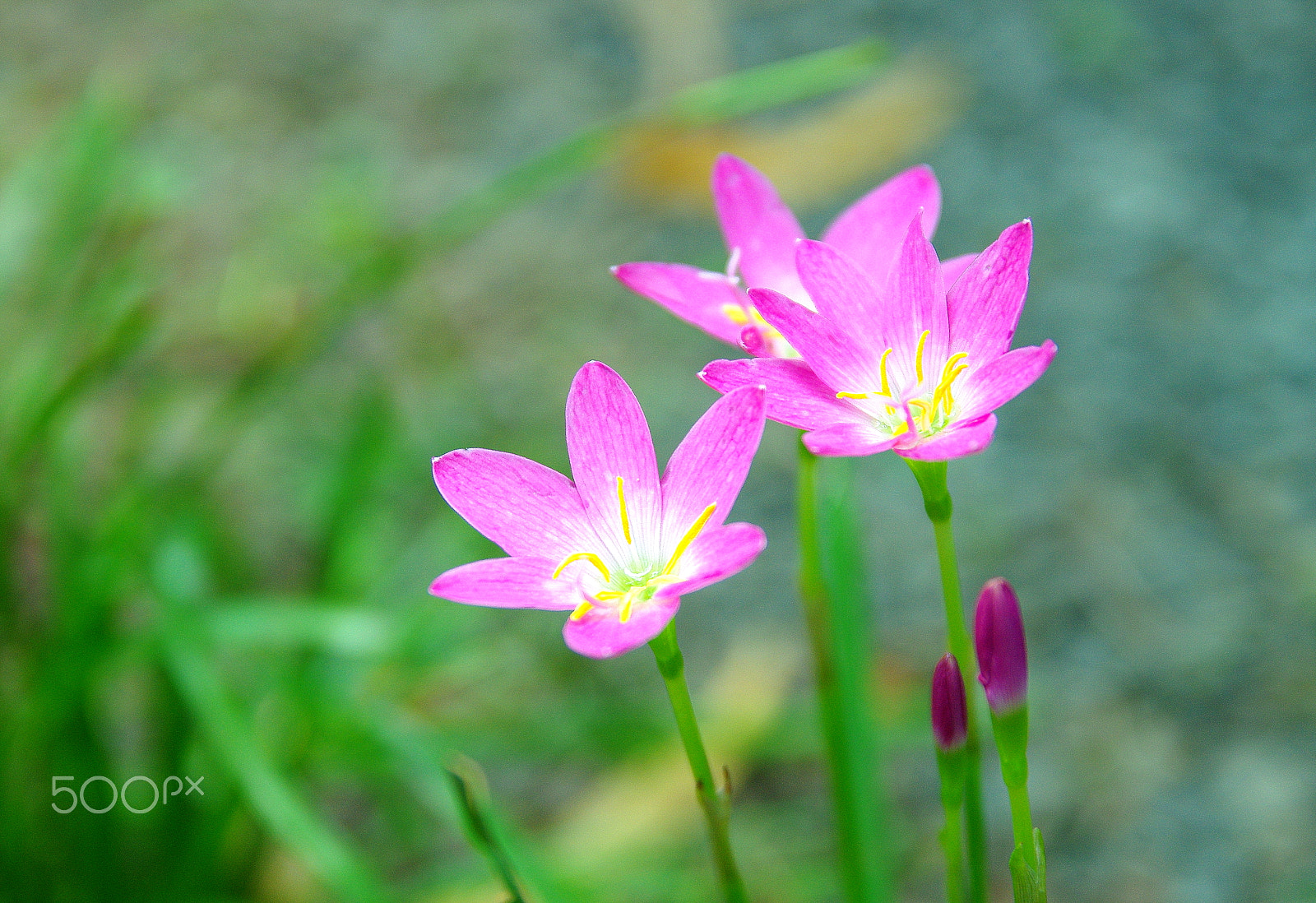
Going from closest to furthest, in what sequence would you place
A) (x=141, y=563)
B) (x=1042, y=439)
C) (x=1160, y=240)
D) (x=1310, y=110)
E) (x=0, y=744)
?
(x=0, y=744)
(x=141, y=563)
(x=1042, y=439)
(x=1160, y=240)
(x=1310, y=110)

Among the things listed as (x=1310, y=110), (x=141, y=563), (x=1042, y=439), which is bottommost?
(x=1042, y=439)

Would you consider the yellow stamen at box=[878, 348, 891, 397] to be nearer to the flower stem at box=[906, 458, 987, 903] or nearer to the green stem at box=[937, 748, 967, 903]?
the flower stem at box=[906, 458, 987, 903]

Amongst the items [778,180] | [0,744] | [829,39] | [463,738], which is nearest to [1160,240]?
[778,180]

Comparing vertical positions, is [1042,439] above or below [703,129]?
below

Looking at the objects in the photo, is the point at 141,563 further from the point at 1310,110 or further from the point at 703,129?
the point at 1310,110

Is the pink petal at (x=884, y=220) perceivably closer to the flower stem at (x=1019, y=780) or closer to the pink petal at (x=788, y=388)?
the pink petal at (x=788, y=388)

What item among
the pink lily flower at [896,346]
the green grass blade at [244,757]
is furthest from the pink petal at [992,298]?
the green grass blade at [244,757]

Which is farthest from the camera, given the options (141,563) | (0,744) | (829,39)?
(829,39)

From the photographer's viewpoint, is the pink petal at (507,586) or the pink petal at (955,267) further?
the pink petal at (955,267)
